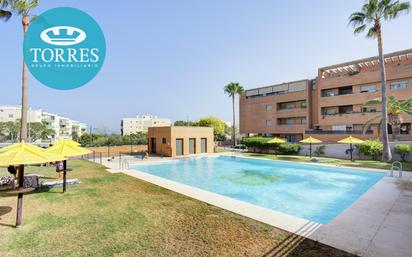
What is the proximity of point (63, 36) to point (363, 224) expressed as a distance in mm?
16930

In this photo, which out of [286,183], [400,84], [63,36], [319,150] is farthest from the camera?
[400,84]

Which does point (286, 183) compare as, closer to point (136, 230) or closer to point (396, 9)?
point (136, 230)

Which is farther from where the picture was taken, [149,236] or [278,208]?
[278,208]

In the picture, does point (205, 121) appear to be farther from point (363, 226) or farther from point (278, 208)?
point (363, 226)

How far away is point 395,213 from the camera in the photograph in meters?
7.19

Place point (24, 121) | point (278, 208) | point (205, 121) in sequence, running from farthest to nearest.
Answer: point (205, 121), point (24, 121), point (278, 208)

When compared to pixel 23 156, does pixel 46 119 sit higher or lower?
higher

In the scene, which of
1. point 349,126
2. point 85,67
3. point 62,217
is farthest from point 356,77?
point 62,217

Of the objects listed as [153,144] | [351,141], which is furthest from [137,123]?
[351,141]

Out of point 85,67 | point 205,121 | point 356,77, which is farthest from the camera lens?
point 205,121

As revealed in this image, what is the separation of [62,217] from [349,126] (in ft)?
116

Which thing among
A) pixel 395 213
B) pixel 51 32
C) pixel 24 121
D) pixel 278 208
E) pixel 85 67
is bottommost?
pixel 278 208

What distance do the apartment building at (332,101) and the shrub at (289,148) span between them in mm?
6532

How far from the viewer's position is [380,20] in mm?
18828
